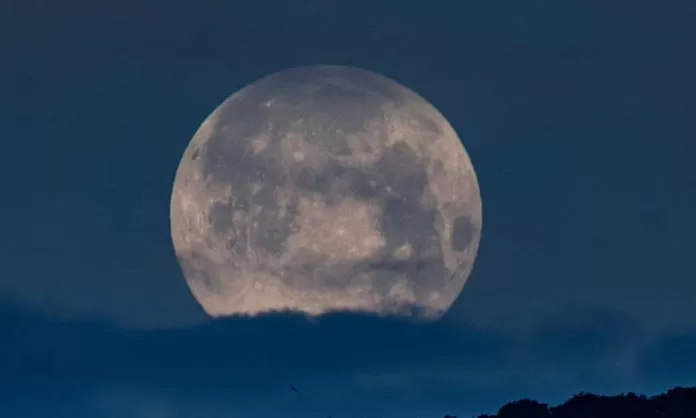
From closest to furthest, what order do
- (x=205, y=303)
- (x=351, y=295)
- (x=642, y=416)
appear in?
(x=351, y=295) < (x=205, y=303) < (x=642, y=416)

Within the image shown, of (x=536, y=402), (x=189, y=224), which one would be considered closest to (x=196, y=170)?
(x=189, y=224)

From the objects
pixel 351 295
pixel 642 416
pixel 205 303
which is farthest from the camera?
pixel 642 416

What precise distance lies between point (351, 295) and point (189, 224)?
1005cm

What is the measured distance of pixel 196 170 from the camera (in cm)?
7975

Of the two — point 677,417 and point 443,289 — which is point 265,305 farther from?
point 677,417

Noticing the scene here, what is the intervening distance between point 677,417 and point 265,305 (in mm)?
28224

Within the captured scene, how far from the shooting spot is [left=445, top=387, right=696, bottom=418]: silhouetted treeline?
92312mm

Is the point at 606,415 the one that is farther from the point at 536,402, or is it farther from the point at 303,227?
the point at 303,227

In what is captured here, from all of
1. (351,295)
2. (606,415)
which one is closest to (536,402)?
(606,415)

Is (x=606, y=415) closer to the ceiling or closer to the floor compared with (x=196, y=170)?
closer to the floor

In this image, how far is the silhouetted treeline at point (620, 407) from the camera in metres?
92.3

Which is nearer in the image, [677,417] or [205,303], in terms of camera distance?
[205,303]

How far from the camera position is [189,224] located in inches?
3196

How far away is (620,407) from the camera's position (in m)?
93.1
